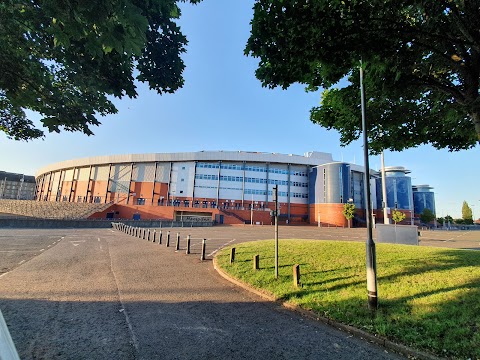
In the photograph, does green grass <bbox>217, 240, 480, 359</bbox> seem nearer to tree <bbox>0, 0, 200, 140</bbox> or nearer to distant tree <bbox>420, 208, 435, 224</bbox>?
tree <bbox>0, 0, 200, 140</bbox>

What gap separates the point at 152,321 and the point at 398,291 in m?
5.86

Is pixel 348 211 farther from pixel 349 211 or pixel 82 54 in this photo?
pixel 82 54

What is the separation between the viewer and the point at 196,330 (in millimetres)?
4910

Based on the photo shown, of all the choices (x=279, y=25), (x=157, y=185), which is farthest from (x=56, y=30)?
(x=157, y=185)

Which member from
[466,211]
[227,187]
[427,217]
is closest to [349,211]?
[227,187]

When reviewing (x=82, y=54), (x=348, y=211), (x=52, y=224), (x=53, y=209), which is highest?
(x=82, y=54)

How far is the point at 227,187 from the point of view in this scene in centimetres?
6700

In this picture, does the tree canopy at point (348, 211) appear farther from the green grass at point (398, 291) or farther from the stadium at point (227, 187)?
the green grass at point (398, 291)

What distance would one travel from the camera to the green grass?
15.3 feet

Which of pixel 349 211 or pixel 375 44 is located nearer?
pixel 375 44

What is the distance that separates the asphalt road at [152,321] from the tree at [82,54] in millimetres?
4125

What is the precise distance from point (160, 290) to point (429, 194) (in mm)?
106159

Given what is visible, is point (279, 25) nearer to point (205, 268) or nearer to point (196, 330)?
point (196, 330)

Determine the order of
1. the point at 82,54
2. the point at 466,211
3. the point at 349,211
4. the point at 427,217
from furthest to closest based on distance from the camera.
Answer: the point at 466,211
the point at 427,217
the point at 349,211
the point at 82,54
